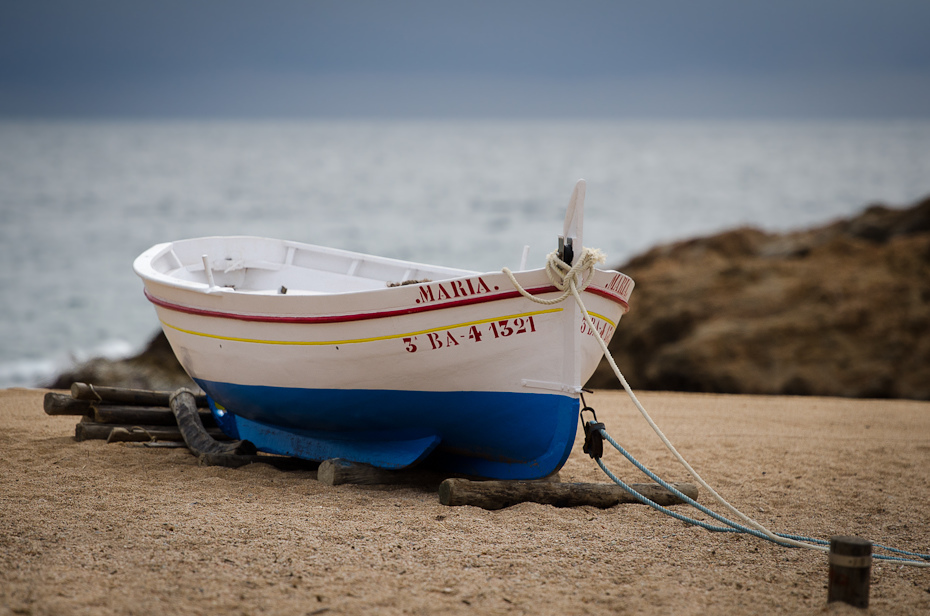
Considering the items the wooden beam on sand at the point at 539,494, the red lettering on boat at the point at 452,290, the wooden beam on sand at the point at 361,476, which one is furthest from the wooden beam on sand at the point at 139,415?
the red lettering on boat at the point at 452,290

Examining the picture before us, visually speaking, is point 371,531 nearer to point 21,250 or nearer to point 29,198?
point 21,250

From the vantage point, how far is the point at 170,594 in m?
3.62

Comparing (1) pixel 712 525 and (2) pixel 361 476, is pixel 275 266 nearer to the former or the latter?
(2) pixel 361 476

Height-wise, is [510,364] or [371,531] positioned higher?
[510,364]

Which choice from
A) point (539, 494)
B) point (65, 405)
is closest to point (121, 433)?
point (65, 405)

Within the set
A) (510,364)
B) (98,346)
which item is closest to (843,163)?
(98,346)

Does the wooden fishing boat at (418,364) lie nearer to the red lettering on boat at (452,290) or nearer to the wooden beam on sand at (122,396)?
the red lettering on boat at (452,290)

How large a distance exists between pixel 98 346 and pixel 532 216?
30677mm

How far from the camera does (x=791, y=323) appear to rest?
12172 mm

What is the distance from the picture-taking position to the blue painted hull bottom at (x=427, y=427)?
5219mm

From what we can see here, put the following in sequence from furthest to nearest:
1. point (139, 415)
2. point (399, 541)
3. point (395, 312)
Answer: point (139, 415)
point (395, 312)
point (399, 541)

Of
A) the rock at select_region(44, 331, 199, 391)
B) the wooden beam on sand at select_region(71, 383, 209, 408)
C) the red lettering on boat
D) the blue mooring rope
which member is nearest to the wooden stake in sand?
the blue mooring rope

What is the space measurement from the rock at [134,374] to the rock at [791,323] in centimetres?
623

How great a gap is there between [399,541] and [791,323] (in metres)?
9.38
